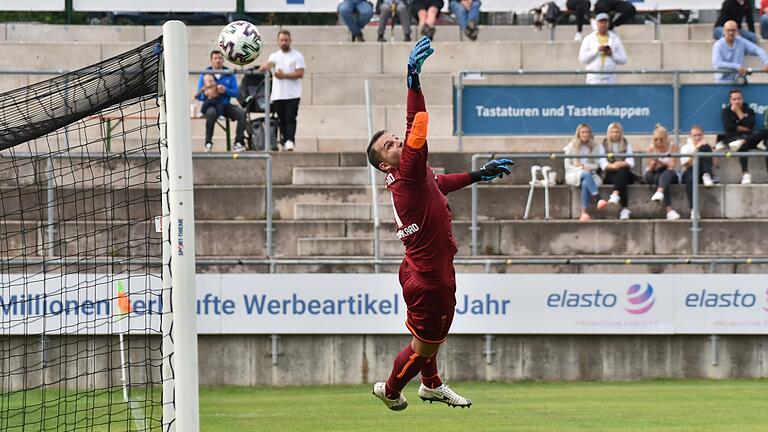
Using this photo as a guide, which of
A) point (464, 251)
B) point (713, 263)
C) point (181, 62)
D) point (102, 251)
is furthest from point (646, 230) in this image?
point (181, 62)

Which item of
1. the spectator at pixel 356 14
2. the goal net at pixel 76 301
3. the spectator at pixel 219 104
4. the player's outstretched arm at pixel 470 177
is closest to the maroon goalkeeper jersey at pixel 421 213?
the player's outstretched arm at pixel 470 177

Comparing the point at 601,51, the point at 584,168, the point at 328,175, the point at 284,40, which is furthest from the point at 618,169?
the point at 284,40

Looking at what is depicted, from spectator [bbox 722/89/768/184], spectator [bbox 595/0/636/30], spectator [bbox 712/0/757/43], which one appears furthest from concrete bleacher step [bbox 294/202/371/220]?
spectator [bbox 712/0/757/43]

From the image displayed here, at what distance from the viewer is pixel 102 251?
18281mm

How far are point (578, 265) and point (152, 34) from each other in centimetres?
1153

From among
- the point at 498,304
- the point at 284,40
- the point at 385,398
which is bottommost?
the point at 385,398

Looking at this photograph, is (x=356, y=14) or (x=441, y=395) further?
(x=356, y=14)

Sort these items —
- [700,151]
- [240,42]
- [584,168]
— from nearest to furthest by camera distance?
[240,42]
[584,168]
[700,151]

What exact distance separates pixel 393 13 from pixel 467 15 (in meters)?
1.40

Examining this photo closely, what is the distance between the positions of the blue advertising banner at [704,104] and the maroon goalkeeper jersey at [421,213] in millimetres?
10774

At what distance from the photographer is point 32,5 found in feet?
82.4

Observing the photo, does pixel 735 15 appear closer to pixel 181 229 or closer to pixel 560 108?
pixel 560 108

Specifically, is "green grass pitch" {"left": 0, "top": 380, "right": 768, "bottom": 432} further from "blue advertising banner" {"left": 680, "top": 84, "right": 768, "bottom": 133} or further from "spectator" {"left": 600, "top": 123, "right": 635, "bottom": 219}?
"blue advertising banner" {"left": 680, "top": 84, "right": 768, "bottom": 133}

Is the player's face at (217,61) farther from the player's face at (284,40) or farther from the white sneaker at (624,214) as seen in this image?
the white sneaker at (624,214)
